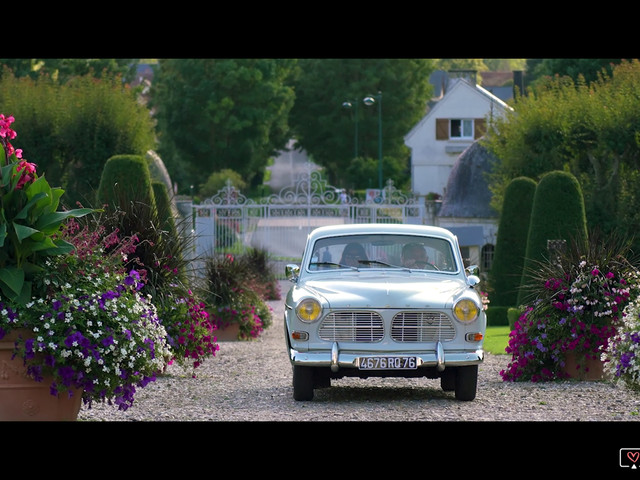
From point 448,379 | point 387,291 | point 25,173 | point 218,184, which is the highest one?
point 218,184

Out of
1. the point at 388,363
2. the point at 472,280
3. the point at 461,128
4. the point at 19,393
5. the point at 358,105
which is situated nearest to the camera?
the point at 19,393

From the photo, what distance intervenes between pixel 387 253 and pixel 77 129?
1892 centimetres

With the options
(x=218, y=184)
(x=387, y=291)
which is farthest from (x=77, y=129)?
(x=218, y=184)

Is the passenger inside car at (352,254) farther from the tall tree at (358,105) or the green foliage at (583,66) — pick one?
the tall tree at (358,105)

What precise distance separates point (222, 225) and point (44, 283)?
23778 millimetres

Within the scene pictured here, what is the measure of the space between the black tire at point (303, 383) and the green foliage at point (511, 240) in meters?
11.9

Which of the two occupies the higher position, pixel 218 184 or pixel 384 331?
pixel 218 184

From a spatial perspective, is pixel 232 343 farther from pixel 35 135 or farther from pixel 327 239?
pixel 35 135

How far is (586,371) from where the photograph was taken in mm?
11602

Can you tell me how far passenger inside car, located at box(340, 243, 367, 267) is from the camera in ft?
35.1

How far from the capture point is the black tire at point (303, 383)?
31.8 ft

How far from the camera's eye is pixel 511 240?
21.2 metres

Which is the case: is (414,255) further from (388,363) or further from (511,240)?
(511,240)

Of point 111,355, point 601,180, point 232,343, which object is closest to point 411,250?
point 111,355
